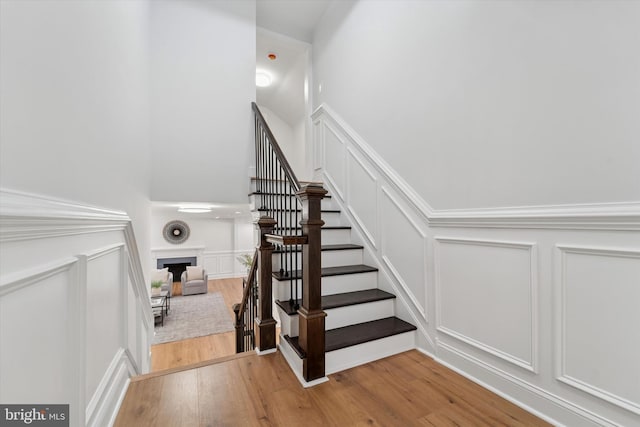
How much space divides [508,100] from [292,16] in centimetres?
317

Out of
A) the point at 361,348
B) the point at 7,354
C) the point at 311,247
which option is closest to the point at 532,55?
the point at 311,247

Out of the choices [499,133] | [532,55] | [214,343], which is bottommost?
[214,343]

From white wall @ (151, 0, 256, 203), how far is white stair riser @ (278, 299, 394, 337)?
1771mm

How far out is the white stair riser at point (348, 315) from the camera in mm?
1840

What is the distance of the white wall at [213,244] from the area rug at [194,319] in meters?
1.79

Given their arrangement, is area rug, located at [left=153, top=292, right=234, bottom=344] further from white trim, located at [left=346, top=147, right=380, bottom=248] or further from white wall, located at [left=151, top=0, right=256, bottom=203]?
white trim, located at [left=346, top=147, right=380, bottom=248]

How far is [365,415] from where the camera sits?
133 centimetres

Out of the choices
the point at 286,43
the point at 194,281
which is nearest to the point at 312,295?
the point at 286,43

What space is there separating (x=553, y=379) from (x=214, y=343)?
522 centimetres

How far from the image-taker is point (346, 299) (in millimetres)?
2068

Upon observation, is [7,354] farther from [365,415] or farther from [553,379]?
[553,379]

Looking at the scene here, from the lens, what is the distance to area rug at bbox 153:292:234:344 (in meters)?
5.57

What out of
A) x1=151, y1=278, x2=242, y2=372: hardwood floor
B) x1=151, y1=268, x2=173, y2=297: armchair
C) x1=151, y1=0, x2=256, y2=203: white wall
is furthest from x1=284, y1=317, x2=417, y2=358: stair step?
x1=151, y1=268, x2=173, y2=297: armchair

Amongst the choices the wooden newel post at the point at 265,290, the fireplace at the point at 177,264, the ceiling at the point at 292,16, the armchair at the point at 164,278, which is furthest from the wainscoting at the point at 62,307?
the fireplace at the point at 177,264
